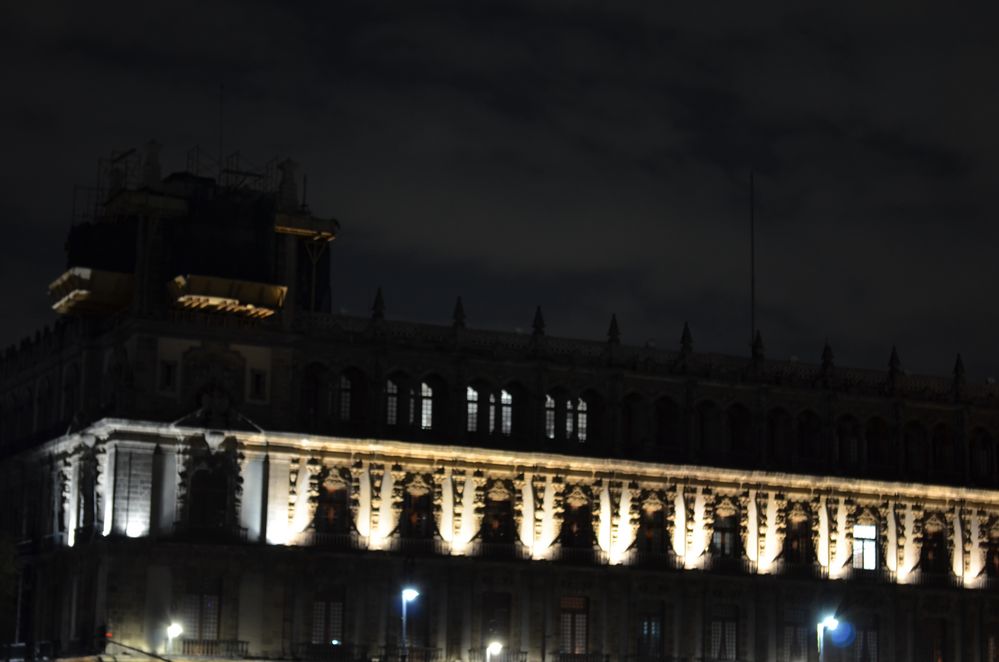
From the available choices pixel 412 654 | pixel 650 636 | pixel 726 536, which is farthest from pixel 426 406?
pixel 726 536

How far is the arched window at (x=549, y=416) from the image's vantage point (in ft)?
370

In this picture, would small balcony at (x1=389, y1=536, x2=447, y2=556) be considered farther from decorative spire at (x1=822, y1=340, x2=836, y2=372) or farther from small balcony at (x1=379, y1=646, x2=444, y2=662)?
decorative spire at (x1=822, y1=340, x2=836, y2=372)

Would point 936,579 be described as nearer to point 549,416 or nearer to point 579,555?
point 579,555

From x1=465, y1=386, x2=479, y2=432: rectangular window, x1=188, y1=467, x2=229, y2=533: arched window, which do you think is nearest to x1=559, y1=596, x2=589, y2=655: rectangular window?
x1=465, y1=386, x2=479, y2=432: rectangular window

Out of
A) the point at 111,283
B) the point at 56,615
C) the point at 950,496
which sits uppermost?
the point at 111,283

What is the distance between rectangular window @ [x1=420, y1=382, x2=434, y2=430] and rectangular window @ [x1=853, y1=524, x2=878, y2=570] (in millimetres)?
25088

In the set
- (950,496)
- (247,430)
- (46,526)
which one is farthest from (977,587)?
(46,526)

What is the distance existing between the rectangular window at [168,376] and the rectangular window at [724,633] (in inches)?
1208

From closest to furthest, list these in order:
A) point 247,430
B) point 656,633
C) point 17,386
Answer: point 247,430
point 656,633
point 17,386

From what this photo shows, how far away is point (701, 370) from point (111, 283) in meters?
31.4

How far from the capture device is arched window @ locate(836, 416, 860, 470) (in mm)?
120125

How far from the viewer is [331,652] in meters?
105

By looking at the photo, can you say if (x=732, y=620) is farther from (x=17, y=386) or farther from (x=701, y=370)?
(x=17, y=386)

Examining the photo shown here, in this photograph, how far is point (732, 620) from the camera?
4535 inches
